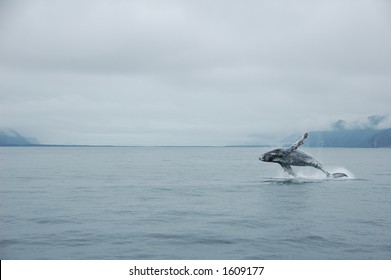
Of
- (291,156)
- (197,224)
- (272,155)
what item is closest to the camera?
(197,224)

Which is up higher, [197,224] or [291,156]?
[291,156]

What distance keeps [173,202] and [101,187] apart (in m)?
9.39

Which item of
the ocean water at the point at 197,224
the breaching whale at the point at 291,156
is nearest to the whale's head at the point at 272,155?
the breaching whale at the point at 291,156

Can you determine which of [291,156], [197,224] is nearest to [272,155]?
[291,156]

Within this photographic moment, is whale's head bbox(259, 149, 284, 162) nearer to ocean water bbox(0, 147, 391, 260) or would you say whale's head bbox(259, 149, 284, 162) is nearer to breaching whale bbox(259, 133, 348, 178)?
breaching whale bbox(259, 133, 348, 178)

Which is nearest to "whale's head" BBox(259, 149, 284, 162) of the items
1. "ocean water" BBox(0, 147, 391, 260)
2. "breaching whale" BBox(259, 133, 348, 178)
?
"breaching whale" BBox(259, 133, 348, 178)

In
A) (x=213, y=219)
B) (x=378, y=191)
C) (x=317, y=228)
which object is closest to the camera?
(x=317, y=228)

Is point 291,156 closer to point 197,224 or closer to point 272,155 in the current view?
point 272,155

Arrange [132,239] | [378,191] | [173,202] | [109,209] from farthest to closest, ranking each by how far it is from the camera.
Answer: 1. [378,191]
2. [173,202]
3. [109,209]
4. [132,239]

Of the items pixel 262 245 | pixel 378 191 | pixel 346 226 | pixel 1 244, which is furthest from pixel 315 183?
pixel 1 244

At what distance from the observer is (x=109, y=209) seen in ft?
66.0

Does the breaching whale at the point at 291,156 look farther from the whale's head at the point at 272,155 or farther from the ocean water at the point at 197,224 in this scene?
the ocean water at the point at 197,224

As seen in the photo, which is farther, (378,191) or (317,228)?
(378,191)

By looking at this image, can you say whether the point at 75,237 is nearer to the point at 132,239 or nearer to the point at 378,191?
the point at 132,239
